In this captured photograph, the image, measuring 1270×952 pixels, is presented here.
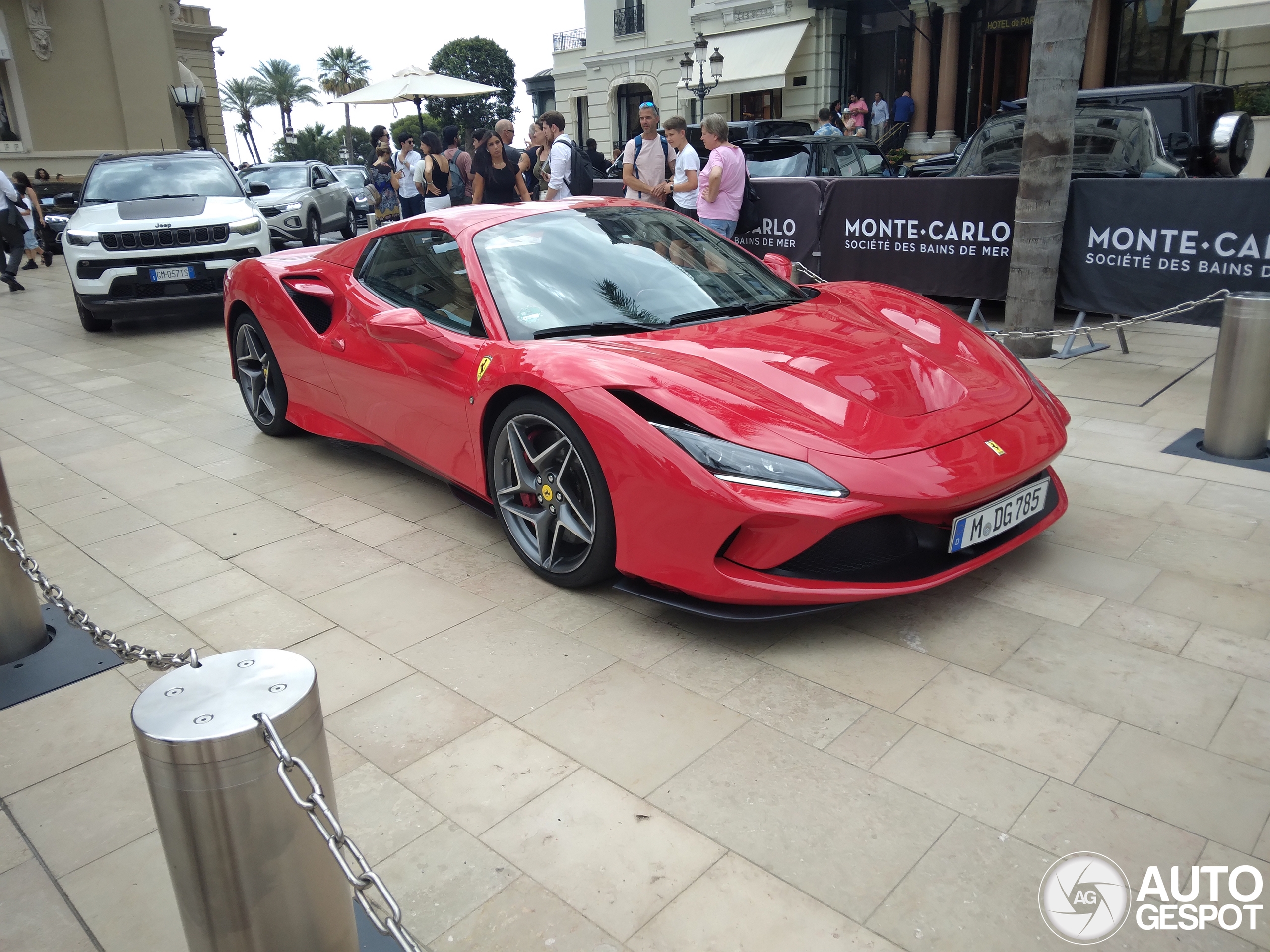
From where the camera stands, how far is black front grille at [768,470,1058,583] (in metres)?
2.91

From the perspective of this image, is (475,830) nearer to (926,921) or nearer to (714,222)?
(926,921)

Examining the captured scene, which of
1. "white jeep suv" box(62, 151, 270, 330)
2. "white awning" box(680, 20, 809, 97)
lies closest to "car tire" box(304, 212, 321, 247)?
"white jeep suv" box(62, 151, 270, 330)

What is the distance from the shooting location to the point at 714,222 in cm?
814

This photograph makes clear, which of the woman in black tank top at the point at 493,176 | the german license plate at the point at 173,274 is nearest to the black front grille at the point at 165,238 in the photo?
the german license plate at the point at 173,274

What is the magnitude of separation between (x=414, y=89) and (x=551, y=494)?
16.1 m

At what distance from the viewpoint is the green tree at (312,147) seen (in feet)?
214

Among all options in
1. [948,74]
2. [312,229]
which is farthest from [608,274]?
[948,74]

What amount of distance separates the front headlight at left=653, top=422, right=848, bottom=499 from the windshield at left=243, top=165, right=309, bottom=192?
14891 mm

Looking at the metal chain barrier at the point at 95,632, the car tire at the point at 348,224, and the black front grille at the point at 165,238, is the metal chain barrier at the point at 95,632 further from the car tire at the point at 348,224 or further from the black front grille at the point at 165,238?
the car tire at the point at 348,224

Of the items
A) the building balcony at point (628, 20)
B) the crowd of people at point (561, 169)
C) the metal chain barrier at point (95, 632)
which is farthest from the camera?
the building balcony at point (628, 20)

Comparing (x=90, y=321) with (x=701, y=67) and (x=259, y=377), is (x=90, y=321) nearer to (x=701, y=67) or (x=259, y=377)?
(x=259, y=377)

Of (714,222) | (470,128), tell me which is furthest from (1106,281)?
(470,128)

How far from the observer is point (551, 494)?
11.4ft

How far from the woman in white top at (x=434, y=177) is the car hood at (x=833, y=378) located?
7.47 meters
